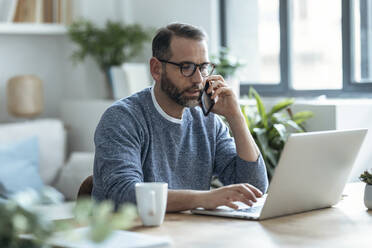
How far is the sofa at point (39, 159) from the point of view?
12.5ft

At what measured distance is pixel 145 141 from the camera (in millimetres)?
2018

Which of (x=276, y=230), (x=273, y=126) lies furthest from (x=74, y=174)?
(x=276, y=230)

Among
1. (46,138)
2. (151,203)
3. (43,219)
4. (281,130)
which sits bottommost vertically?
(46,138)

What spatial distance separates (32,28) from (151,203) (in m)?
3.17

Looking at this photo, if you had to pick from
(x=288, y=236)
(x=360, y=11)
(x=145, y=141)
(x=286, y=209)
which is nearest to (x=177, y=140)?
(x=145, y=141)

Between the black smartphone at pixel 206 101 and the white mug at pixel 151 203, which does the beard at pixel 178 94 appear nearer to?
the black smartphone at pixel 206 101

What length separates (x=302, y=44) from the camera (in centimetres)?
387

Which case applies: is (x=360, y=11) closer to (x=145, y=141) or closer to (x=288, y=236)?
(x=145, y=141)

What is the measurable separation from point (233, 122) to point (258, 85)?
2034 mm

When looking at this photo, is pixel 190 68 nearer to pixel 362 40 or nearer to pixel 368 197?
pixel 368 197

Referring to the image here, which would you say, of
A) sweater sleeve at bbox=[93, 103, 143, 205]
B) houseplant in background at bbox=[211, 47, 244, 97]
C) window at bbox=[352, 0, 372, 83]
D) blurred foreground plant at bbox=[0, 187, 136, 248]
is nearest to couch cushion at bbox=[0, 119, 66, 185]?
houseplant in background at bbox=[211, 47, 244, 97]

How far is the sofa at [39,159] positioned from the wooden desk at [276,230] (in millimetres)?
2345

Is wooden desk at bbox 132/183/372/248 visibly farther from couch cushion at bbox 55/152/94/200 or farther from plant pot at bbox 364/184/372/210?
couch cushion at bbox 55/152/94/200

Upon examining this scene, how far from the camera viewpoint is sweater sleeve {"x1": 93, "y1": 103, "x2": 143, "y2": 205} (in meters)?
1.76
